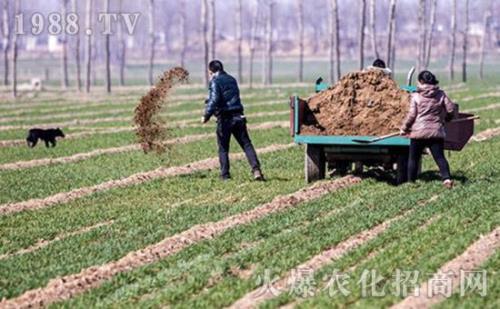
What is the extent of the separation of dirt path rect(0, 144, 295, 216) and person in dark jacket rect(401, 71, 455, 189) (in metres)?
5.01

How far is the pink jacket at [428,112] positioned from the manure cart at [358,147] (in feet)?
1.45

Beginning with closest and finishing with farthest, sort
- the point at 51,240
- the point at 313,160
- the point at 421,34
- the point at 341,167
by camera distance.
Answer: the point at 51,240, the point at 313,160, the point at 341,167, the point at 421,34

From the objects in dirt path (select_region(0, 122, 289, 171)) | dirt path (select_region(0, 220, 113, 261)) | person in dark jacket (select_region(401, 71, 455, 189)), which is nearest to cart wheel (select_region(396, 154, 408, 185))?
person in dark jacket (select_region(401, 71, 455, 189))

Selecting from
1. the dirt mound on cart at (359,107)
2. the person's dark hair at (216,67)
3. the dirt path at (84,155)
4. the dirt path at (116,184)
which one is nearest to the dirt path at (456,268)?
the dirt mound on cart at (359,107)

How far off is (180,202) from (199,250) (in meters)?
4.19

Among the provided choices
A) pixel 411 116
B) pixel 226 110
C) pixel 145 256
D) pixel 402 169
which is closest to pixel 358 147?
pixel 402 169

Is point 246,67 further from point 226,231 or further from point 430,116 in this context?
point 226,231

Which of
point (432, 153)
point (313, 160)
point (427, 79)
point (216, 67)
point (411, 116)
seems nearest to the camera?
point (427, 79)

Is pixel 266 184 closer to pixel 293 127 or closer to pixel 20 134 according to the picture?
pixel 293 127

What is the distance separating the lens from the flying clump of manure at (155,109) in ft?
63.9

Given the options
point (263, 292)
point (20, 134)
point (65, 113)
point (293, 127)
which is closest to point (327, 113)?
point (293, 127)

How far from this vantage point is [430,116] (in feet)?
53.1

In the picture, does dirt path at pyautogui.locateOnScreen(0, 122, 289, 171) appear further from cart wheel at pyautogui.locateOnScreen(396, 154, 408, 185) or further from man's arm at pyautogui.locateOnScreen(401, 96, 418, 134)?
man's arm at pyautogui.locateOnScreen(401, 96, 418, 134)

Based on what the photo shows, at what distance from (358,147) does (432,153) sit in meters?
1.27
